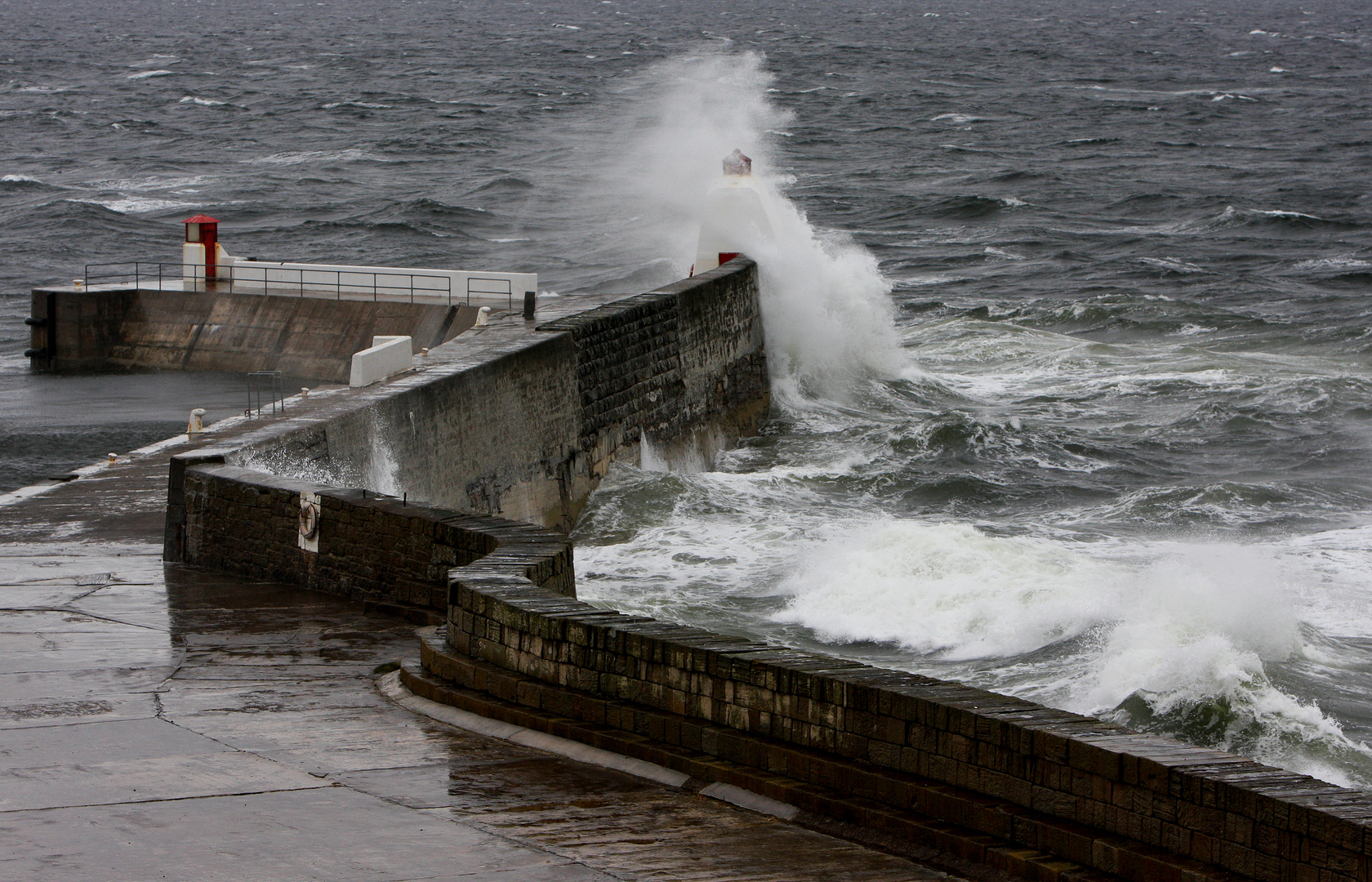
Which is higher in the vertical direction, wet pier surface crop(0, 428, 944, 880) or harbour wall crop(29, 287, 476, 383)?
harbour wall crop(29, 287, 476, 383)

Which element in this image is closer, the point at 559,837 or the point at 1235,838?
the point at 1235,838

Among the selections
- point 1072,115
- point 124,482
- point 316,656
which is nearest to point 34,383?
point 124,482

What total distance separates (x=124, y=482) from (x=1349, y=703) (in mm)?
12702

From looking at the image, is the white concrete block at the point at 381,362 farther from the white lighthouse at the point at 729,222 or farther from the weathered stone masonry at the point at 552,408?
the white lighthouse at the point at 729,222

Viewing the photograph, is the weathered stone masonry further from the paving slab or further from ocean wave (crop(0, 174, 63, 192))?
ocean wave (crop(0, 174, 63, 192))

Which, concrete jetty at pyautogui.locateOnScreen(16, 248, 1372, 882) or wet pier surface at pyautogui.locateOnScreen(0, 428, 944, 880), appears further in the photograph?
wet pier surface at pyautogui.locateOnScreen(0, 428, 944, 880)

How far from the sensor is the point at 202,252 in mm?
32562

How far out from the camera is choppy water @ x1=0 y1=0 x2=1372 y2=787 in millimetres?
17344

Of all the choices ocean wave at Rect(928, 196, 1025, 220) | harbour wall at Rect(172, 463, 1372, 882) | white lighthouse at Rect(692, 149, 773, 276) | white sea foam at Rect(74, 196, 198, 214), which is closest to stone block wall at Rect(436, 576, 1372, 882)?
harbour wall at Rect(172, 463, 1372, 882)

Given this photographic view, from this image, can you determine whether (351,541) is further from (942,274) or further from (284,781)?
(942,274)

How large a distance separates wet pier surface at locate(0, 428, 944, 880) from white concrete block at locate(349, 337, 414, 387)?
6545 mm

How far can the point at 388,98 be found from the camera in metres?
90.5

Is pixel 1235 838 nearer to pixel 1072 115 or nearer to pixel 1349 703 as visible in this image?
pixel 1349 703

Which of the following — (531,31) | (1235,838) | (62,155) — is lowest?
(1235,838)
